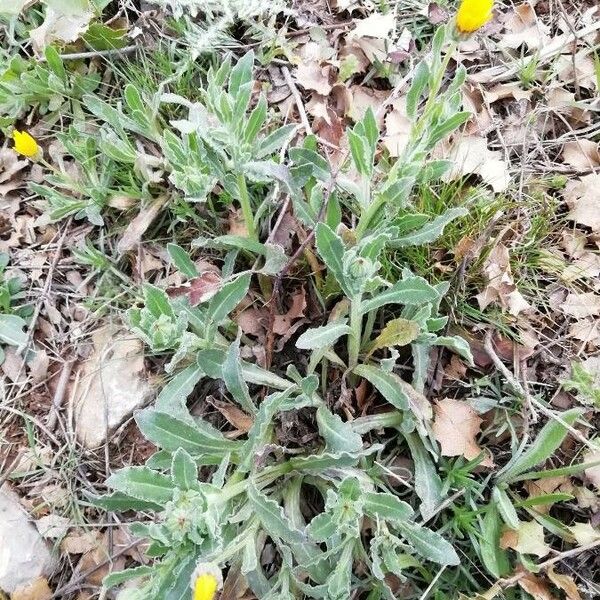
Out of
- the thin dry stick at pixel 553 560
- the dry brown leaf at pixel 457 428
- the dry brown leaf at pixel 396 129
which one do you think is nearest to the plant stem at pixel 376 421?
the dry brown leaf at pixel 457 428

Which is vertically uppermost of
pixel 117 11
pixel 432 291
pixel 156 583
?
pixel 117 11

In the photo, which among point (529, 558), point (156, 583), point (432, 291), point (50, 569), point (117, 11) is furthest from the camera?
point (117, 11)

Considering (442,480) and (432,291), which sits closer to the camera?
(432,291)

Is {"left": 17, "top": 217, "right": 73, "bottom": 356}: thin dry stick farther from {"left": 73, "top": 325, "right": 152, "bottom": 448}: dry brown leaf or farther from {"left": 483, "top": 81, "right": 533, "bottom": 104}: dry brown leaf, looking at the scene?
{"left": 483, "top": 81, "right": 533, "bottom": 104}: dry brown leaf

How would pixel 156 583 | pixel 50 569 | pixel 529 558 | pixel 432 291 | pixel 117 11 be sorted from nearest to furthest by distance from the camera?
pixel 156 583
pixel 432 291
pixel 529 558
pixel 50 569
pixel 117 11

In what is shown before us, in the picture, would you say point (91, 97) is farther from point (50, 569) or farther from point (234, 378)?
point (50, 569)

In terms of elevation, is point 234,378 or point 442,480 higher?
point 234,378

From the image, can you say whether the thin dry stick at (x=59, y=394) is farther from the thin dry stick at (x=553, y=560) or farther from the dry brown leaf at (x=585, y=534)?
the dry brown leaf at (x=585, y=534)

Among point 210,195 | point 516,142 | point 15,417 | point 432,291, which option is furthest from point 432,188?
point 15,417

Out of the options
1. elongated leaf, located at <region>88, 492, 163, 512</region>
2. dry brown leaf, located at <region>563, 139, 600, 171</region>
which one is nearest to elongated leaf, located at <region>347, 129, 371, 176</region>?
dry brown leaf, located at <region>563, 139, 600, 171</region>
